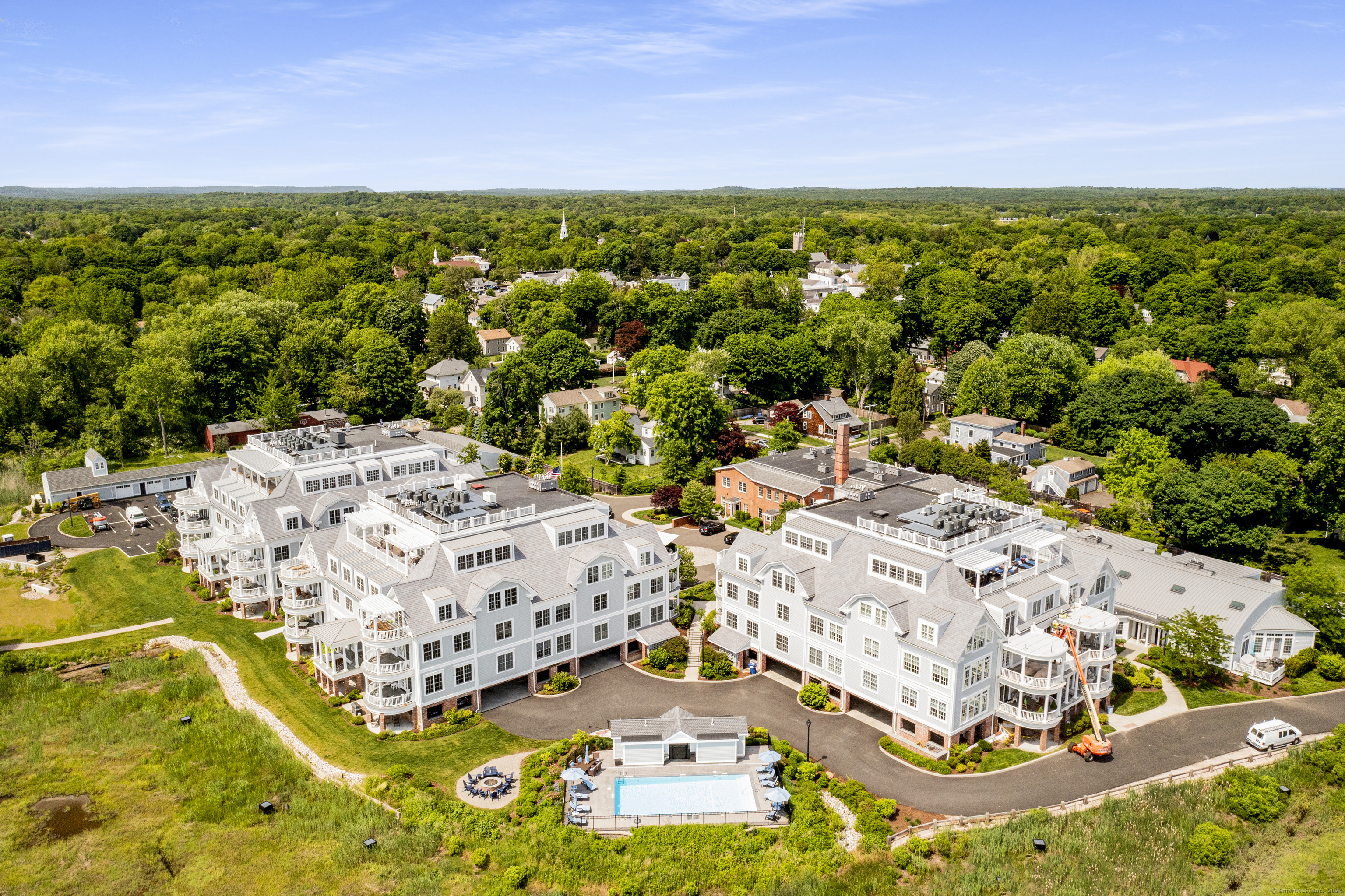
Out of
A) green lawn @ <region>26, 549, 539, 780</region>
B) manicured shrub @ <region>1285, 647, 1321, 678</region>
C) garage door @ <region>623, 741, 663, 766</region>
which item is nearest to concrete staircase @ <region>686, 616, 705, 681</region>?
garage door @ <region>623, 741, 663, 766</region>

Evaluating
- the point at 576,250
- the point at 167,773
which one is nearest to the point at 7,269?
the point at 576,250

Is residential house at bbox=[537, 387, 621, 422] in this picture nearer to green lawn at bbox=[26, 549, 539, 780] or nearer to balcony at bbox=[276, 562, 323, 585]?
green lawn at bbox=[26, 549, 539, 780]

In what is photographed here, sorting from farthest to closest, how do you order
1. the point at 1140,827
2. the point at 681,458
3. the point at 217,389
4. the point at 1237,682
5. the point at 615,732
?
the point at 217,389
the point at 681,458
the point at 1237,682
the point at 615,732
the point at 1140,827

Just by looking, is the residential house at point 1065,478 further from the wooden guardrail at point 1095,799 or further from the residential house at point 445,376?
the residential house at point 445,376

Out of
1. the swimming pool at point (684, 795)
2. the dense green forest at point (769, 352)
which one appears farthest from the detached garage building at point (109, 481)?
the swimming pool at point (684, 795)

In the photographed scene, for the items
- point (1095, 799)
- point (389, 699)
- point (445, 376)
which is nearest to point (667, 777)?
point (389, 699)

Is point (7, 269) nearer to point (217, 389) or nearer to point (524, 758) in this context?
point (217, 389)
